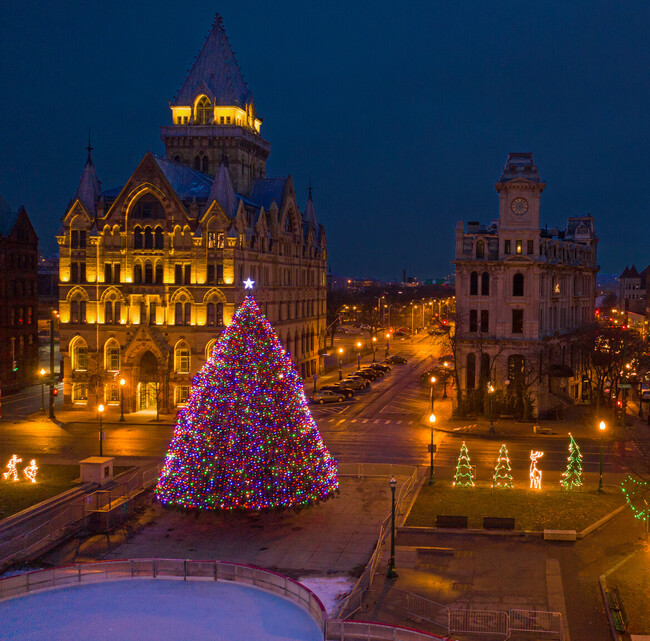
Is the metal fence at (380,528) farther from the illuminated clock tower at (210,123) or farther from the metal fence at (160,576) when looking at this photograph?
the illuminated clock tower at (210,123)

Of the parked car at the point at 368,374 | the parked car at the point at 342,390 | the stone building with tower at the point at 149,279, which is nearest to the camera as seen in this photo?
the stone building with tower at the point at 149,279

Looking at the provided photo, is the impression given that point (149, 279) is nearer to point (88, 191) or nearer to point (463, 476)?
point (88, 191)

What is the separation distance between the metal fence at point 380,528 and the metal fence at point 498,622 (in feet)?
5.89

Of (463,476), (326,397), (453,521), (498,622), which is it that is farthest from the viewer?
(326,397)

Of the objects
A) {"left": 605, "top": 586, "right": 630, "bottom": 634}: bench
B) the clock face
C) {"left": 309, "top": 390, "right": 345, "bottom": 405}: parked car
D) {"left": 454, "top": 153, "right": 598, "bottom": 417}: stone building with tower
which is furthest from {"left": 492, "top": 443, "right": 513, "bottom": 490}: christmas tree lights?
{"left": 309, "top": 390, "right": 345, "bottom": 405}: parked car

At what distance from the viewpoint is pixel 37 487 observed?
35906 mm

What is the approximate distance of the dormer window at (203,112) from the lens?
75963 mm

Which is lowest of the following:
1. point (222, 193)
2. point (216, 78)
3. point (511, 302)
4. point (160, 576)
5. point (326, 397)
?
point (160, 576)

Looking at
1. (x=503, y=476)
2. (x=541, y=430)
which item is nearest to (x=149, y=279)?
(x=541, y=430)

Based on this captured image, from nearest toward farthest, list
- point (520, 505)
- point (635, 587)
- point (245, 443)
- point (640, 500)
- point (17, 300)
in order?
1. point (635, 587)
2. point (640, 500)
3. point (245, 443)
4. point (520, 505)
5. point (17, 300)

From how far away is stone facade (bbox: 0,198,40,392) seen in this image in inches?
2896

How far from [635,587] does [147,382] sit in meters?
43.6

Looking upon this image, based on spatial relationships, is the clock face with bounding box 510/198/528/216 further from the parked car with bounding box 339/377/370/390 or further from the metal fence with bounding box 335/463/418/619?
the metal fence with bounding box 335/463/418/619

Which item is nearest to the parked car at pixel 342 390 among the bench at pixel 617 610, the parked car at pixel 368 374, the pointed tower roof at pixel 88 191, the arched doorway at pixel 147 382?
the parked car at pixel 368 374
